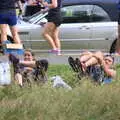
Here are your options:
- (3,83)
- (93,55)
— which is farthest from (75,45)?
(3,83)

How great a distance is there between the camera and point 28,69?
992cm

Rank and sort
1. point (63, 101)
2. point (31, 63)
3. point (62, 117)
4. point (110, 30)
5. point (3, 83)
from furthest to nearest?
1. point (110, 30)
2. point (31, 63)
3. point (3, 83)
4. point (63, 101)
5. point (62, 117)

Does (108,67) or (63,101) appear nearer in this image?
(63,101)

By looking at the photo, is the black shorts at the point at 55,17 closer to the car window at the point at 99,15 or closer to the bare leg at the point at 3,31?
the bare leg at the point at 3,31

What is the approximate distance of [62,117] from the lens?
711 centimetres

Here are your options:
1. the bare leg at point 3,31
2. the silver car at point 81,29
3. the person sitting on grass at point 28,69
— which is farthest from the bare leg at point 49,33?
the person sitting on grass at point 28,69

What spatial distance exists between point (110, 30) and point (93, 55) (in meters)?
6.12

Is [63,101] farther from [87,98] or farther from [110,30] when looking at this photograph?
[110,30]

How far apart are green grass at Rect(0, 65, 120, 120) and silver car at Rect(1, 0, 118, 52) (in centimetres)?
769

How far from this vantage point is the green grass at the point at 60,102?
7184 mm

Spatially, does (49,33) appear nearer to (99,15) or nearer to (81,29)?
(81,29)

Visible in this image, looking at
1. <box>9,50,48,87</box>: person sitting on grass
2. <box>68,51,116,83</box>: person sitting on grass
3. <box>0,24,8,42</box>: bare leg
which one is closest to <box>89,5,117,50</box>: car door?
<box>0,24,8,42</box>: bare leg

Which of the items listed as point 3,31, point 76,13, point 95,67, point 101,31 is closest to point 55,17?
point 3,31

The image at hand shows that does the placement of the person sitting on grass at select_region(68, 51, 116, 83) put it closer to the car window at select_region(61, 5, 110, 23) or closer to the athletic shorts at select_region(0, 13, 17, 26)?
the athletic shorts at select_region(0, 13, 17, 26)
